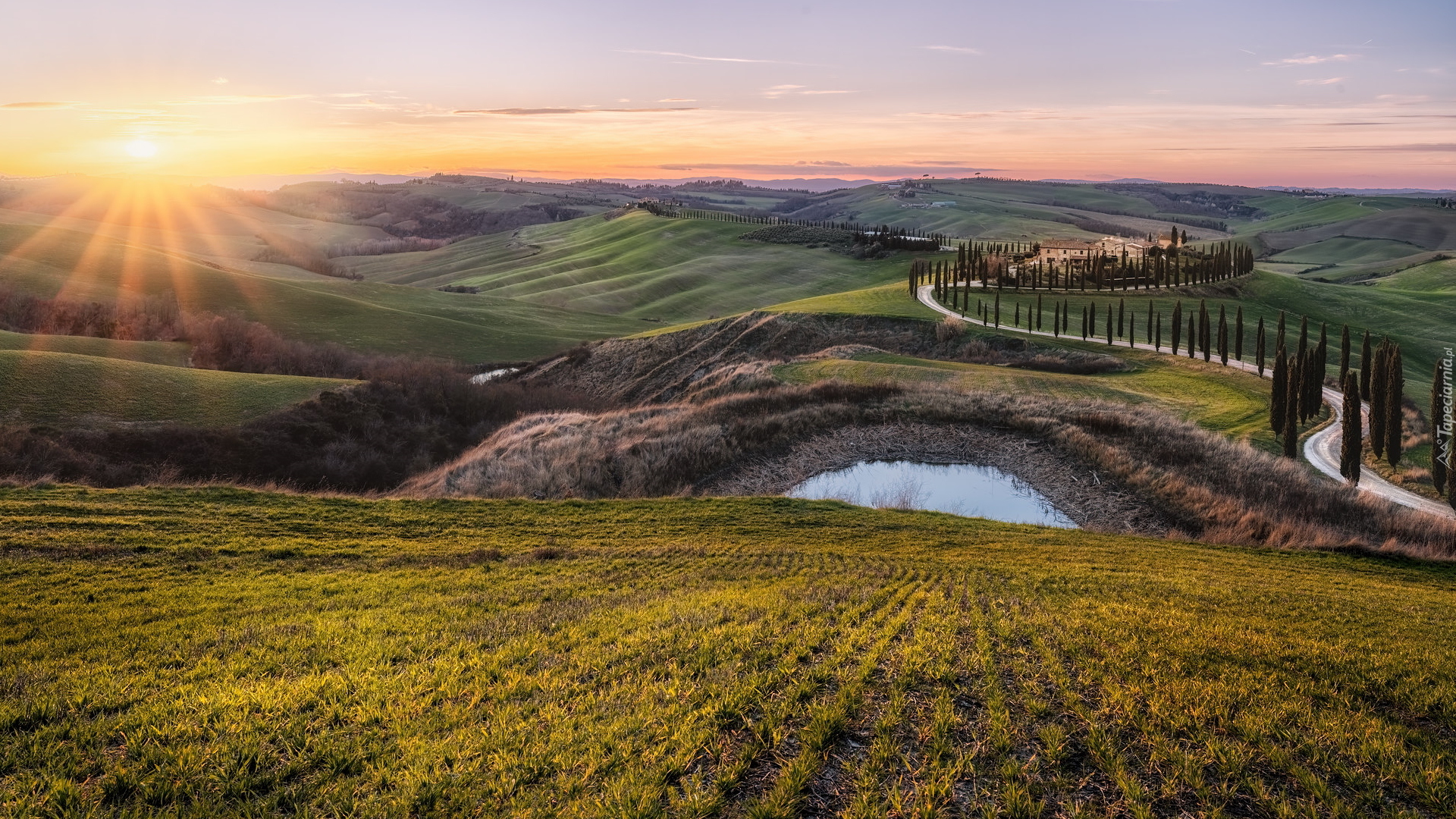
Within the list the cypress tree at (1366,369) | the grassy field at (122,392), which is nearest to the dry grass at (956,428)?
the cypress tree at (1366,369)

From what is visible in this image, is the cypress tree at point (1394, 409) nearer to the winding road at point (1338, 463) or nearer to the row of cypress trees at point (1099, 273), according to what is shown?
the winding road at point (1338, 463)

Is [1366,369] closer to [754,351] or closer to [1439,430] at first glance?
[1439,430]

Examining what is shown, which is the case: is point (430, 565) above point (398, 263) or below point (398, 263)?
below

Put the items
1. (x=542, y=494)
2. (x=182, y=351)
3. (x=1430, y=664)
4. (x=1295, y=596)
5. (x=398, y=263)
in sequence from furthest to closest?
1. (x=398, y=263)
2. (x=182, y=351)
3. (x=542, y=494)
4. (x=1295, y=596)
5. (x=1430, y=664)

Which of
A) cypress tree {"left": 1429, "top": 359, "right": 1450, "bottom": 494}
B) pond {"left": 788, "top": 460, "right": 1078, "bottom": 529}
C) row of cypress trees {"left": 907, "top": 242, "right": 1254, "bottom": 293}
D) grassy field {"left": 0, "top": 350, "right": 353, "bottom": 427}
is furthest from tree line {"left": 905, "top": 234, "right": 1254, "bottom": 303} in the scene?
grassy field {"left": 0, "top": 350, "right": 353, "bottom": 427}

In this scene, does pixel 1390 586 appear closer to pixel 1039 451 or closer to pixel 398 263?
pixel 1039 451

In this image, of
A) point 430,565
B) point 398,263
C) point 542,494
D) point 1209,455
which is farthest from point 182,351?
point 398,263

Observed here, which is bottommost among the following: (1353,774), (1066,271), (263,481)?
(263,481)
